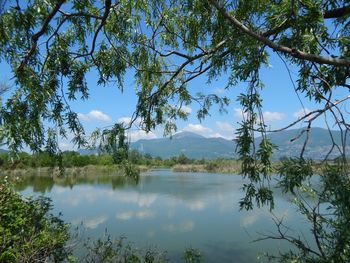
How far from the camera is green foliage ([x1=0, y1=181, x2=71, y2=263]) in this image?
3.51m

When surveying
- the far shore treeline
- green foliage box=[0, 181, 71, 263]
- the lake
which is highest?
the far shore treeline

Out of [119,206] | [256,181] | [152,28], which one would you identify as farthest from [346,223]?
[119,206]

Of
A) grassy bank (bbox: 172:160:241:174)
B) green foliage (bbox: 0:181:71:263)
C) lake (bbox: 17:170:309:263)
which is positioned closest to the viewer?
green foliage (bbox: 0:181:71:263)

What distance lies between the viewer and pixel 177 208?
1380cm

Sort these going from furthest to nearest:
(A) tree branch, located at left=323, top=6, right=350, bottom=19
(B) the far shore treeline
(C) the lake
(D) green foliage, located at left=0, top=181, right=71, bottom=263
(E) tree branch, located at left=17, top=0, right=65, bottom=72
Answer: (C) the lake
(D) green foliage, located at left=0, top=181, right=71, bottom=263
(B) the far shore treeline
(E) tree branch, located at left=17, top=0, right=65, bottom=72
(A) tree branch, located at left=323, top=6, right=350, bottom=19

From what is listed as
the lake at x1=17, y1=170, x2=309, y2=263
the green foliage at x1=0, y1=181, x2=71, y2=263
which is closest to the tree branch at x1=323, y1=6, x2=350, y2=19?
the green foliage at x1=0, y1=181, x2=71, y2=263

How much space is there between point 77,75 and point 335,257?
211 centimetres

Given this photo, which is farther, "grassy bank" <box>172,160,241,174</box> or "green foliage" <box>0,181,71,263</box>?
"grassy bank" <box>172,160,241,174</box>

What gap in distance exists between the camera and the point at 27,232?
3.88 metres

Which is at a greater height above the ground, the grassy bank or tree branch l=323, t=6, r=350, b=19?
tree branch l=323, t=6, r=350, b=19

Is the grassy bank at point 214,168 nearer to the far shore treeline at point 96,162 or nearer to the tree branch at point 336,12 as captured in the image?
the far shore treeline at point 96,162

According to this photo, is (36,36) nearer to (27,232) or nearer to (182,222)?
(27,232)

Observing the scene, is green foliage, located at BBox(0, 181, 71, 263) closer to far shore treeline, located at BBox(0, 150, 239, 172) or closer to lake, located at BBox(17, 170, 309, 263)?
far shore treeline, located at BBox(0, 150, 239, 172)

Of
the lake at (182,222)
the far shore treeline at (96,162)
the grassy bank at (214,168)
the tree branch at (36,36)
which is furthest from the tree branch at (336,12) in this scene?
the grassy bank at (214,168)
